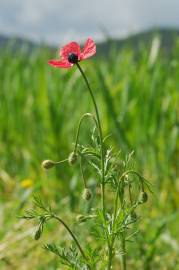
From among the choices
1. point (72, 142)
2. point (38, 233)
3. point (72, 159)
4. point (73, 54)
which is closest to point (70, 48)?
point (73, 54)

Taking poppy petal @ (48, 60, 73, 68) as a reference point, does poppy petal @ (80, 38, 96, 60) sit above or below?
above

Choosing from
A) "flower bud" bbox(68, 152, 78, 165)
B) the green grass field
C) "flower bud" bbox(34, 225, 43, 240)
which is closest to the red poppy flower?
"flower bud" bbox(68, 152, 78, 165)

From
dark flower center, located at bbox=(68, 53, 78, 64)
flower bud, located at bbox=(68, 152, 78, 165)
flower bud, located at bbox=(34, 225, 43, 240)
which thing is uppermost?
dark flower center, located at bbox=(68, 53, 78, 64)

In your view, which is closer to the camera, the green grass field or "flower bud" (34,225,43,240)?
"flower bud" (34,225,43,240)

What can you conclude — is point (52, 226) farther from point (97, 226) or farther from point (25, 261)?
point (97, 226)

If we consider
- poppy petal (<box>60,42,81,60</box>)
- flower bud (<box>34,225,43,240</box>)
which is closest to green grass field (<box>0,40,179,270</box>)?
flower bud (<box>34,225,43,240</box>)

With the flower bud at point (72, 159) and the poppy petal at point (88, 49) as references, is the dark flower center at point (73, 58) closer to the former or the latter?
the poppy petal at point (88, 49)

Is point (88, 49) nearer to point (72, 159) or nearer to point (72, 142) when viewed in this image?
point (72, 159)

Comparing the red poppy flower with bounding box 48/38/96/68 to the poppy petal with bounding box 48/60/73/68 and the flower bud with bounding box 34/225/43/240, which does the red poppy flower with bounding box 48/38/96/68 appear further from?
the flower bud with bounding box 34/225/43/240
